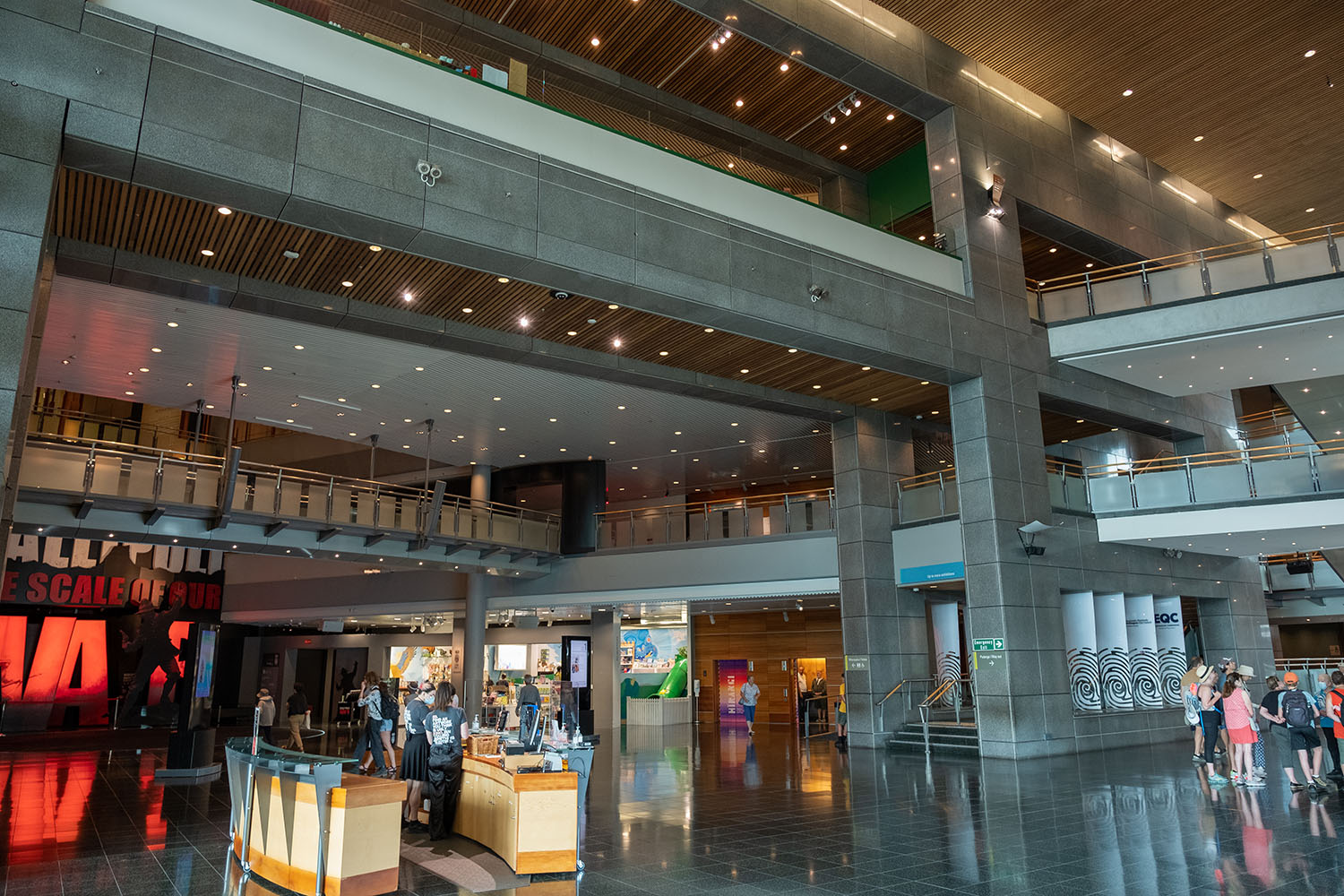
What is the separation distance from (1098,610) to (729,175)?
12205 mm

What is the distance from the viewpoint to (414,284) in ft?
38.9

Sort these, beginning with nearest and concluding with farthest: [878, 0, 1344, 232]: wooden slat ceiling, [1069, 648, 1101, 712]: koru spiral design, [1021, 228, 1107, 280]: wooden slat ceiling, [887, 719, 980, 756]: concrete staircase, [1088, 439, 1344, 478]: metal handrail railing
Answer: [878, 0, 1344, 232]: wooden slat ceiling < [887, 719, 980, 756]: concrete staircase < [1088, 439, 1344, 478]: metal handrail railing < [1069, 648, 1101, 712]: koru spiral design < [1021, 228, 1107, 280]: wooden slat ceiling

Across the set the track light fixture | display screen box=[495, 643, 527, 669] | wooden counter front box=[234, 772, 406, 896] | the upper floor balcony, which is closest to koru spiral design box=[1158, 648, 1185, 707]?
the track light fixture

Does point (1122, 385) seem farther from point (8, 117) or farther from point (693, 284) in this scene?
point (8, 117)

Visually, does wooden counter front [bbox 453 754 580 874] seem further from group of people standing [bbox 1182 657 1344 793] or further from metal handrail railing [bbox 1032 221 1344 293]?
metal handrail railing [bbox 1032 221 1344 293]

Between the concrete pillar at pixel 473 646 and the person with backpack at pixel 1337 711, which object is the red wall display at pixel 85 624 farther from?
the person with backpack at pixel 1337 711

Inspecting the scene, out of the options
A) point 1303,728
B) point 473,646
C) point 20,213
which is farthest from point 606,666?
point 20,213

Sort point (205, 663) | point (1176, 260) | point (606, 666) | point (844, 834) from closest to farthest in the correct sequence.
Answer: point (844, 834), point (205, 663), point (1176, 260), point (606, 666)

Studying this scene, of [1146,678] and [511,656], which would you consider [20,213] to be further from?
[511,656]

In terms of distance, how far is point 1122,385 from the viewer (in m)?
19.0

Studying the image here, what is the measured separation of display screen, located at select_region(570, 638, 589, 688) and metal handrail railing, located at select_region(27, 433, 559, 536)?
6637 mm

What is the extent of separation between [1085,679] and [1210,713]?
456 centimetres

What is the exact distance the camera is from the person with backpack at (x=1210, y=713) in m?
11.5

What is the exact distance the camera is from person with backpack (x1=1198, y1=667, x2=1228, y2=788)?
11.5 m
